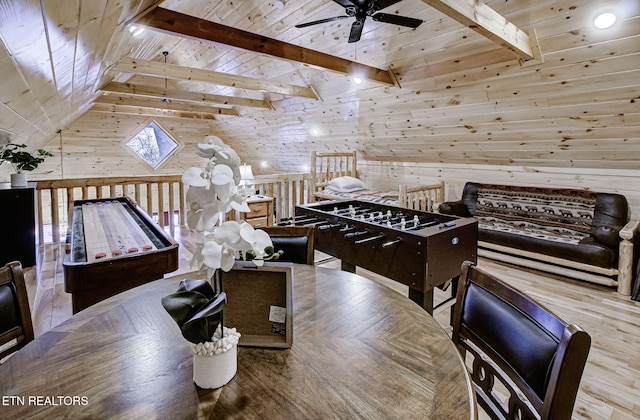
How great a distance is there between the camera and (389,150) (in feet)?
18.4

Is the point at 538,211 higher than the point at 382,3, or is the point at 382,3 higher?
the point at 382,3

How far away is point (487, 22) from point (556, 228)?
266 centimetres

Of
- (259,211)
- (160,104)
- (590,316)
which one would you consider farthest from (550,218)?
(160,104)

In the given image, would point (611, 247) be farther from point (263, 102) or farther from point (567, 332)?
point (263, 102)

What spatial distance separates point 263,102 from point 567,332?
6427 millimetres

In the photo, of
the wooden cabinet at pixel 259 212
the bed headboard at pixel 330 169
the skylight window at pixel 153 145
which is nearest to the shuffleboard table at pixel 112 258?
the wooden cabinet at pixel 259 212

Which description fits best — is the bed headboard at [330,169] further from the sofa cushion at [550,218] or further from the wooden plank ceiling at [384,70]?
the sofa cushion at [550,218]

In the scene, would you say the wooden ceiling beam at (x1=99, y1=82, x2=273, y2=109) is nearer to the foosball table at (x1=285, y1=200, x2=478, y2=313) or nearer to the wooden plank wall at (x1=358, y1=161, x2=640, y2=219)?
the wooden plank wall at (x1=358, y1=161, x2=640, y2=219)

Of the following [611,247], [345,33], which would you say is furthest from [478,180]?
[345,33]

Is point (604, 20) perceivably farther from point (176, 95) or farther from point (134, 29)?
point (176, 95)

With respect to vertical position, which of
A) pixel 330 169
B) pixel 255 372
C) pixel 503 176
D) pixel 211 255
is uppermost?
pixel 330 169

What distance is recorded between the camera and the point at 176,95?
228 inches

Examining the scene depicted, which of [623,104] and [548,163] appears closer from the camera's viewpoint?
[623,104]

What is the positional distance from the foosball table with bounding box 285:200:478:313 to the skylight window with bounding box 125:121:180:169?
647 centimetres
